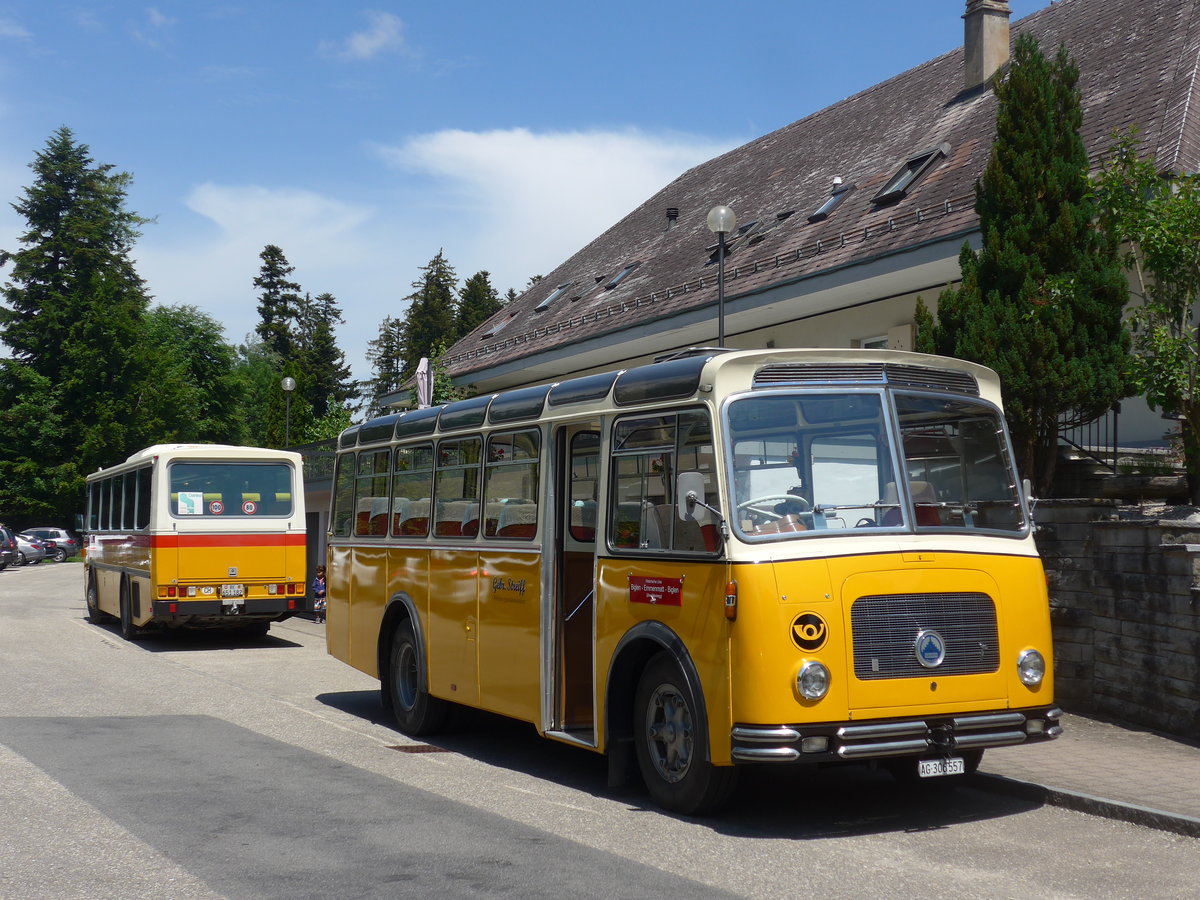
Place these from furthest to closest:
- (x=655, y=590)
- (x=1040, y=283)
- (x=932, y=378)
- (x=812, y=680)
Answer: (x=1040, y=283) → (x=932, y=378) → (x=655, y=590) → (x=812, y=680)

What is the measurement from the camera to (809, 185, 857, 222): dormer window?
25.2 m

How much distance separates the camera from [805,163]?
30.7 metres

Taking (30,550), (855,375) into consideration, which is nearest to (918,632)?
(855,375)

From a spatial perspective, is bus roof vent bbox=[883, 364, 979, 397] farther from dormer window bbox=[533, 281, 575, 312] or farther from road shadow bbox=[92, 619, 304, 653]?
dormer window bbox=[533, 281, 575, 312]

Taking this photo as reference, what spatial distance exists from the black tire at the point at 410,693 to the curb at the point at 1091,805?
15.7ft

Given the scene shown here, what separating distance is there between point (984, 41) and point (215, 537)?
55.4 feet

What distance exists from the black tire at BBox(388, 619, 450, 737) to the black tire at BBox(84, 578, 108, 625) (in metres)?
15.6

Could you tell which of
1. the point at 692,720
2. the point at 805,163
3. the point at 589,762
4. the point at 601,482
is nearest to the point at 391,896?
the point at 692,720

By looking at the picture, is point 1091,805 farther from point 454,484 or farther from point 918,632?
point 454,484

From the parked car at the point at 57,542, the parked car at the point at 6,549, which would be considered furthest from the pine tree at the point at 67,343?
the parked car at the point at 6,549

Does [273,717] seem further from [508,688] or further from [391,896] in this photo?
[391,896]

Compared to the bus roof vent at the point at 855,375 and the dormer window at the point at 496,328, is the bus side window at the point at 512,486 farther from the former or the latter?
the dormer window at the point at 496,328

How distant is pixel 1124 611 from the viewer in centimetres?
1089

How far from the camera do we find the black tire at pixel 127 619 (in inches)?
901
